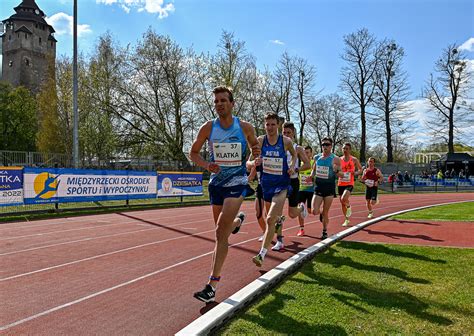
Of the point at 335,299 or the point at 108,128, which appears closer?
the point at 335,299

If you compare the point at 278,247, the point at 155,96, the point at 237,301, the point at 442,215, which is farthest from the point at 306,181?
the point at 155,96

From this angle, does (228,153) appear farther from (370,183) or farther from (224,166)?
(370,183)

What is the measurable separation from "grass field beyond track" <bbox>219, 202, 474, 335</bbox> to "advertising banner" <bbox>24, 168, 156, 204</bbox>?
11749 millimetres

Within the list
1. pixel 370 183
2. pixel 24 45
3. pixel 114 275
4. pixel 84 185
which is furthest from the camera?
pixel 24 45

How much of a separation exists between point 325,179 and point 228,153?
16.4 ft

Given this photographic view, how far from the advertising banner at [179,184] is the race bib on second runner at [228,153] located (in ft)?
53.4

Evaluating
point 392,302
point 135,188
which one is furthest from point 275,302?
point 135,188

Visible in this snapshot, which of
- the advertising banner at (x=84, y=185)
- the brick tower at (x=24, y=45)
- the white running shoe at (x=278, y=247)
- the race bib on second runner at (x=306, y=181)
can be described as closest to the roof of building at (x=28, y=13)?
the brick tower at (x=24, y=45)

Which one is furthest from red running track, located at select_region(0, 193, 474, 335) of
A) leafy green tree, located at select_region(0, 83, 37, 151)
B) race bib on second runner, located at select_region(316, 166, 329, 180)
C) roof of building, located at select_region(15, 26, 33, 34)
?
roof of building, located at select_region(15, 26, 33, 34)

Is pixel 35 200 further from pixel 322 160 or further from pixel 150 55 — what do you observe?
pixel 150 55

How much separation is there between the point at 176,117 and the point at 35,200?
24266mm

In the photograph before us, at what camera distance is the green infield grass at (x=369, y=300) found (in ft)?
12.2

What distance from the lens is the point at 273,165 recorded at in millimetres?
6242

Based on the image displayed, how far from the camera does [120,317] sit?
13.4 ft
